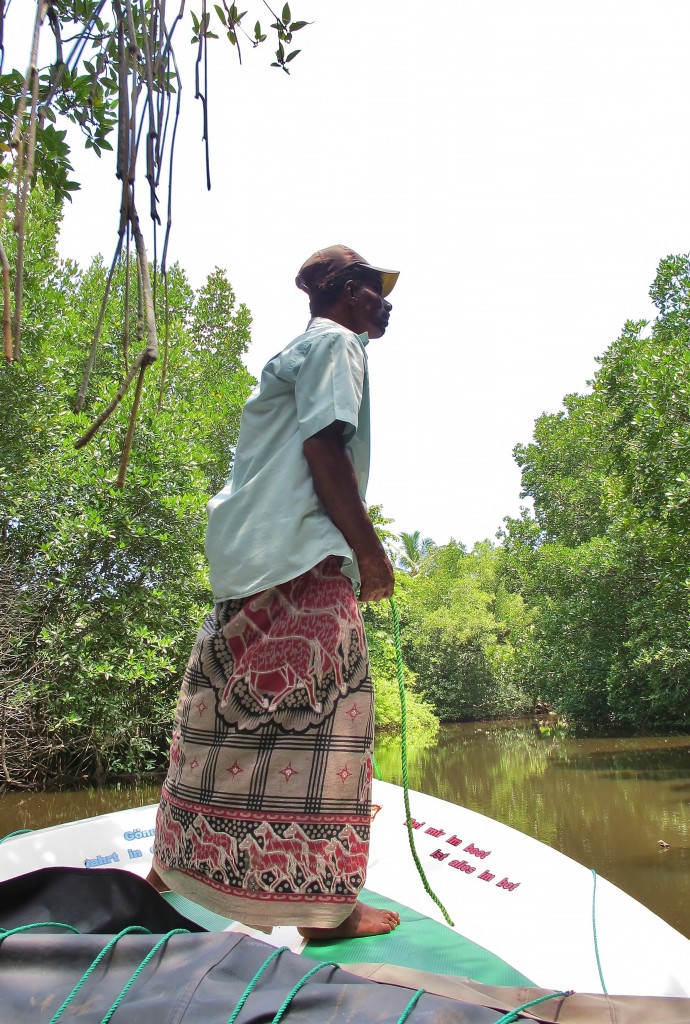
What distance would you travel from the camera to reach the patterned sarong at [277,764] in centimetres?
154

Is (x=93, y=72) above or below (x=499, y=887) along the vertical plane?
above

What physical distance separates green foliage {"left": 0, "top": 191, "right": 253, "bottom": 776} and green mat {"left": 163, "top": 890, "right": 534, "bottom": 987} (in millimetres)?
6353

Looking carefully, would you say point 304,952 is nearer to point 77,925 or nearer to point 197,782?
point 197,782

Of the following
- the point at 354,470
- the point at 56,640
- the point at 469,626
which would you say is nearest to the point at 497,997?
the point at 354,470

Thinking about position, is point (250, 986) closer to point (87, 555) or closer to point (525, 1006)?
point (525, 1006)

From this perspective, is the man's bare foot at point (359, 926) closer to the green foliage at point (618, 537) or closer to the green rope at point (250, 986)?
the green rope at point (250, 986)

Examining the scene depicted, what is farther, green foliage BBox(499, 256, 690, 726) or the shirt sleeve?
green foliage BBox(499, 256, 690, 726)

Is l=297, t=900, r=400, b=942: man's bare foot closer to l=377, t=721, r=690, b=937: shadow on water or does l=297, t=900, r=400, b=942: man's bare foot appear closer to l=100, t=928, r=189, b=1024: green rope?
l=100, t=928, r=189, b=1024: green rope

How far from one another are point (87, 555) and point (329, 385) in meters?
7.48

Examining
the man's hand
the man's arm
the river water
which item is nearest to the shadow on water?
the river water

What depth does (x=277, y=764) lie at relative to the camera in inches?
62.7

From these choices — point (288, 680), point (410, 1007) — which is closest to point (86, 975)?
point (410, 1007)

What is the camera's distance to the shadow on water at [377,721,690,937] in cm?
633

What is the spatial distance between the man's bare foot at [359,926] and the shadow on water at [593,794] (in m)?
4.02
